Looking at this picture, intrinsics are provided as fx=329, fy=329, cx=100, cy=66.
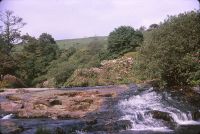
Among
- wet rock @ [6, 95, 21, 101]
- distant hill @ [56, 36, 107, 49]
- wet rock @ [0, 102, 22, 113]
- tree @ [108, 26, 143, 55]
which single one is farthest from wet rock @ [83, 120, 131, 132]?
tree @ [108, 26, 143, 55]

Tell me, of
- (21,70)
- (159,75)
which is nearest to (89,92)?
(159,75)

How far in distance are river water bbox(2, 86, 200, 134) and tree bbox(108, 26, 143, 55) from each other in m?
11.0

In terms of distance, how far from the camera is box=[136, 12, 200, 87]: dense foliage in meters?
13.1

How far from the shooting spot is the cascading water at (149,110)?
11098 mm

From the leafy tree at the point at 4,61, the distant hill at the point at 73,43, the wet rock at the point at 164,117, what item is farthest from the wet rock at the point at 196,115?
the distant hill at the point at 73,43

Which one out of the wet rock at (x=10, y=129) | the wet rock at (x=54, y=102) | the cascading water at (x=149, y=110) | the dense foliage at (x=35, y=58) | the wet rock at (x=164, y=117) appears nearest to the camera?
the wet rock at (x=10, y=129)

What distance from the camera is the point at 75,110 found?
12.5 m

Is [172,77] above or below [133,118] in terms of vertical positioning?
above

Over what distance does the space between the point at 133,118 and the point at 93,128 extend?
1828mm

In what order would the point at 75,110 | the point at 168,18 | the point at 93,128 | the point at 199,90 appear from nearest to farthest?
the point at 93,128 < the point at 75,110 < the point at 199,90 < the point at 168,18

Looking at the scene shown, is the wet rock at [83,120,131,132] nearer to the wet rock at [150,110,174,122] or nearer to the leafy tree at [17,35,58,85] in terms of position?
the wet rock at [150,110,174,122]

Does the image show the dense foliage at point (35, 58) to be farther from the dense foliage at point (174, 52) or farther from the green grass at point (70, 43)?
the dense foliage at point (174, 52)

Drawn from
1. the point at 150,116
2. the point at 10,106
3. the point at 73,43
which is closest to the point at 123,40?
the point at 73,43

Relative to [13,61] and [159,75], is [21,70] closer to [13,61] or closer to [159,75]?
[13,61]
